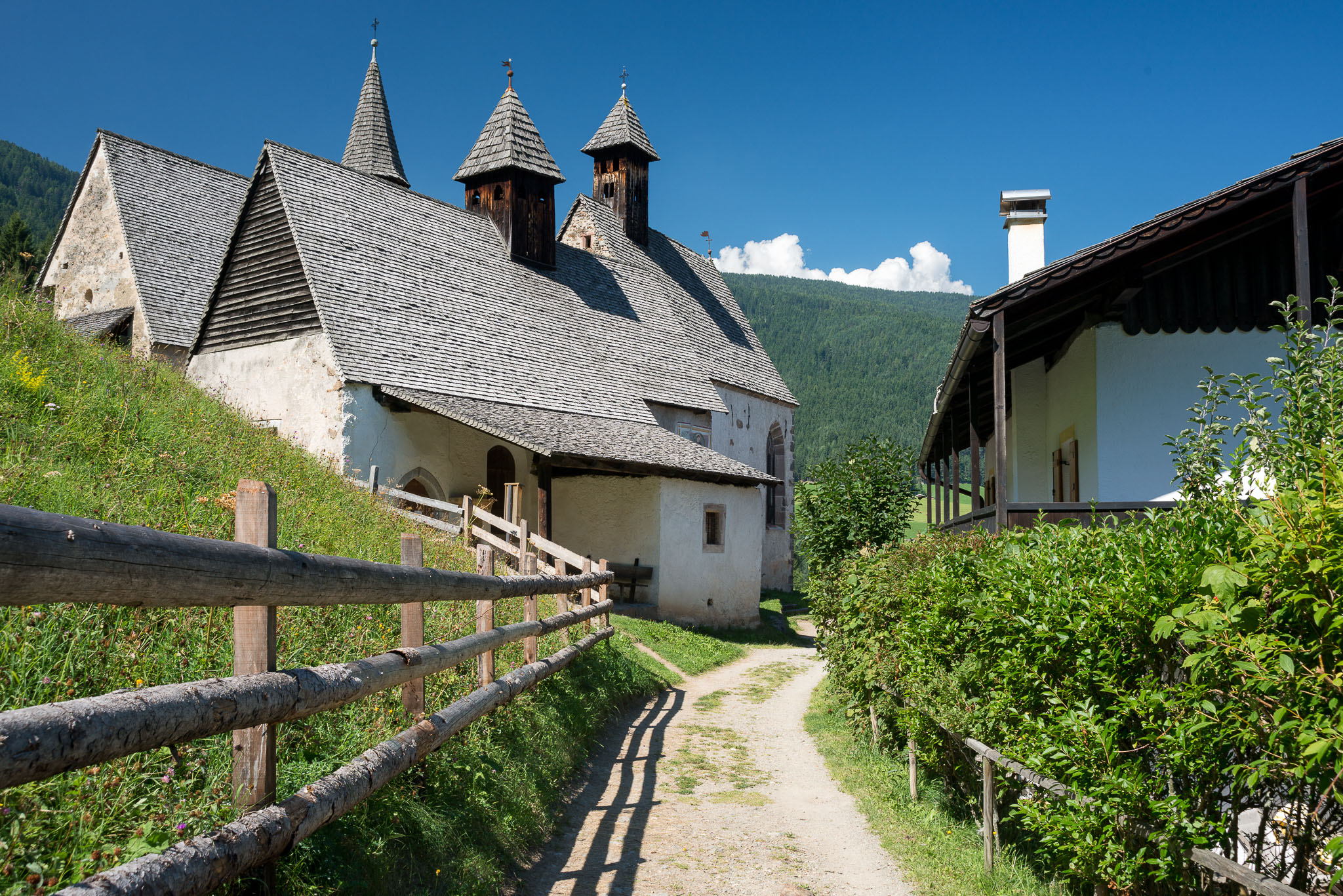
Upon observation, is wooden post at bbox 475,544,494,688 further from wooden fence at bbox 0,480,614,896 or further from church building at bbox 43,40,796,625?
church building at bbox 43,40,796,625

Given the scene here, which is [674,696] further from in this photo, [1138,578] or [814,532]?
[1138,578]

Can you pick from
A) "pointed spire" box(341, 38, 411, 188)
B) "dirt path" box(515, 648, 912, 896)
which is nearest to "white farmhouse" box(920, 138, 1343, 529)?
"dirt path" box(515, 648, 912, 896)

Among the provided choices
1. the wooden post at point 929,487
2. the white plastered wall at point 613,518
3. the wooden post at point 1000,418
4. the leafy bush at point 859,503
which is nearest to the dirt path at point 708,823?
the wooden post at point 1000,418

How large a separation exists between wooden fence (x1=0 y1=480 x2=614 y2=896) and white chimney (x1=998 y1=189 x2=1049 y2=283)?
1228 centimetres

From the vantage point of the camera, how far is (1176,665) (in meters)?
3.67

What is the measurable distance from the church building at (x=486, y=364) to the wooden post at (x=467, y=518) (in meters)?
1.42

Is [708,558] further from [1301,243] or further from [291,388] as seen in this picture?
[1301,243]

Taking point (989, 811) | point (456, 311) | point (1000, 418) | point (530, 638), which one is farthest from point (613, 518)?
point (989, 811)

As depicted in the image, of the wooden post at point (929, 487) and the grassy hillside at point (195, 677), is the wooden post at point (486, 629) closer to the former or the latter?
the grassy hillside at point (195, 677)

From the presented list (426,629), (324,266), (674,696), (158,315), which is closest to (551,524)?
(324,266)

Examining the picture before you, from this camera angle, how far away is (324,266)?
16.5 meters

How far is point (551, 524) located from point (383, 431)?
433 centimetres

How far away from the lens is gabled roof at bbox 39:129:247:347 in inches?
779

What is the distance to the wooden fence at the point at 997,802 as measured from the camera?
3.08 metres
